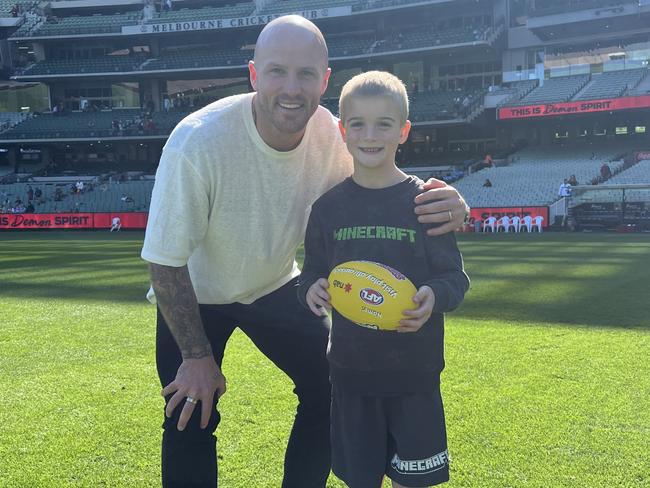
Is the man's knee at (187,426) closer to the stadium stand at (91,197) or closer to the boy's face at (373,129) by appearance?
the boy's face at (373,129)

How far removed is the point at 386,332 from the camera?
97.3 inches

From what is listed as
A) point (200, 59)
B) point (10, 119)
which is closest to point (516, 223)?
point (200, 59)

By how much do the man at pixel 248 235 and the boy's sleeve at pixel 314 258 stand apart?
334mm

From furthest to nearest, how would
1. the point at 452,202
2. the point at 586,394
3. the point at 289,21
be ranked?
the point at 586,394
the point at 289,21
the point at 452,202

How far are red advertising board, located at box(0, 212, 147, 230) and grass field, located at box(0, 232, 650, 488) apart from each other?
2104 centimetres

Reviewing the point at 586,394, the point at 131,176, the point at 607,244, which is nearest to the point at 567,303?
the point at 586,394

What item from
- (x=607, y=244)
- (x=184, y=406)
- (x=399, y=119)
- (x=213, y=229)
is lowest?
(x=607, y=244)

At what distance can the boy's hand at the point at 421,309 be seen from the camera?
7.53ft

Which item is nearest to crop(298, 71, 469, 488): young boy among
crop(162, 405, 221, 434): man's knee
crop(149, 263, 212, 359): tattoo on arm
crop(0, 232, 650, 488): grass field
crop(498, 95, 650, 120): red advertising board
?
crop(149, 263, 212, 359): tattoo on arm

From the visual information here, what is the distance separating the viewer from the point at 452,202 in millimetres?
2441

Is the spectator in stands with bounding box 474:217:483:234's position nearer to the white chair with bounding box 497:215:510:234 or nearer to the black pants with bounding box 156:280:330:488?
the white chair with bounding box 497:215:510:234

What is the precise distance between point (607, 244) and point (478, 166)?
21.0 meters

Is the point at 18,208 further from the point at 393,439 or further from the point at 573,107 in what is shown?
the point at 393,439

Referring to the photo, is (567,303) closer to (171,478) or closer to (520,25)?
(171,478)
